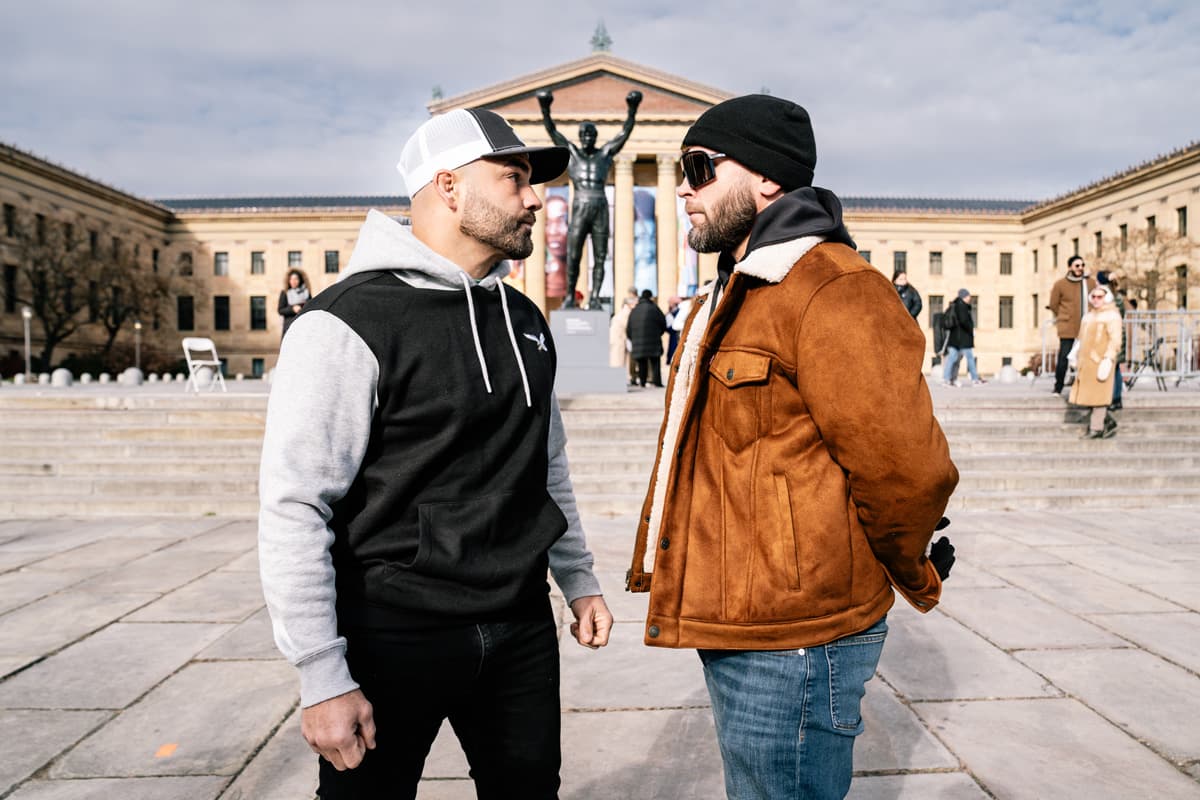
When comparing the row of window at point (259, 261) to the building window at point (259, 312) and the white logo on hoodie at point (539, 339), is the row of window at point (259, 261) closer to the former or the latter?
the building window at point (259, 312)

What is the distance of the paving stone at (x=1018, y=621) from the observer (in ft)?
14.8

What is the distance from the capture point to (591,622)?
6.96ft

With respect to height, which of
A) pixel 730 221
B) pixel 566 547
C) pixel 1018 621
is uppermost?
pixel 730 221

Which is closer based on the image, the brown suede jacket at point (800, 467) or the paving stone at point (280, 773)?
the brown suede jacket at point (800, 467)

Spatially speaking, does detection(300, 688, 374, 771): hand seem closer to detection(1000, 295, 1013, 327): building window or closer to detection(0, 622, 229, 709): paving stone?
detection(0, 622, 229, 709): paving stone

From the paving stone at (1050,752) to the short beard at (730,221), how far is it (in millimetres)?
2296

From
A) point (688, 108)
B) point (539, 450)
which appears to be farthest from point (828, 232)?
point (688, 108)

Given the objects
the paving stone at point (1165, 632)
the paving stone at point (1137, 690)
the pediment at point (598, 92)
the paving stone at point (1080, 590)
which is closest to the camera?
the paving stone at point (1137, 690)

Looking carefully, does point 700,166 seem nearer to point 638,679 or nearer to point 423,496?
point 423,496

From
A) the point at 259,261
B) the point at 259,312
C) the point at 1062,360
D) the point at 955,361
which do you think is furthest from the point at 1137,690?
the point at 259,261

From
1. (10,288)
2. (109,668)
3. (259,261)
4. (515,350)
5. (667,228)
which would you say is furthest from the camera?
(259,261)

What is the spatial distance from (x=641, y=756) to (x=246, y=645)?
96.6 inches

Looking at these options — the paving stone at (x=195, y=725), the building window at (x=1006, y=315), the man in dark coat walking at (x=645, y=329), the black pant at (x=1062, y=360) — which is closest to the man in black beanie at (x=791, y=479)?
the paving stone at (x=195, y=725)

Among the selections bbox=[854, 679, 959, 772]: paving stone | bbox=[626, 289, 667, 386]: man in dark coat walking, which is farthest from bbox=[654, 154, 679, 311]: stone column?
bbox=[854, 679, 959, 772]: paving stone
